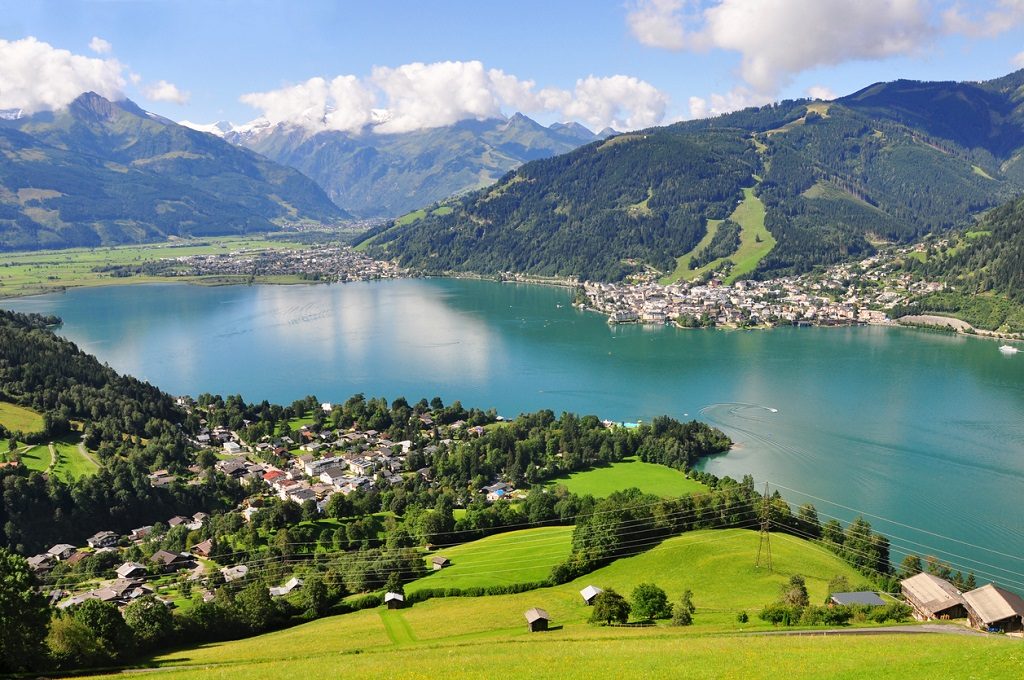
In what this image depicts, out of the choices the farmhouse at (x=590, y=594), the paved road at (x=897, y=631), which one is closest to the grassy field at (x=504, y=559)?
the farmhouse at (x=590, y=594)

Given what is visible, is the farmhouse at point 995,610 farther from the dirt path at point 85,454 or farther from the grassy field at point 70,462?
the dirt path at point 85,454

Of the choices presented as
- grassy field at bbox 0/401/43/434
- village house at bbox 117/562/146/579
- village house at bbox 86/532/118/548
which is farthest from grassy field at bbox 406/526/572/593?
grassy field at bbox 0/401/43/434

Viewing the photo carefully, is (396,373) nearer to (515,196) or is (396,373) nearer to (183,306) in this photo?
(183,306)

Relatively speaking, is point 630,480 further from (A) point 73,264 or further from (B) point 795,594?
(A) point 73,264

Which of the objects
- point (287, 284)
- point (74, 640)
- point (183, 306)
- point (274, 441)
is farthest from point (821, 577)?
point (287, 284)

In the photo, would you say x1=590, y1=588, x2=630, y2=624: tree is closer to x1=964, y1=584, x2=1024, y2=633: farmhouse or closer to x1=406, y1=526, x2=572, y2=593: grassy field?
x1=406, y1=526, x2=572, y2=593: grassy field

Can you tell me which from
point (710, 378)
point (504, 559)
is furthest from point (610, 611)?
point (710, 378)
